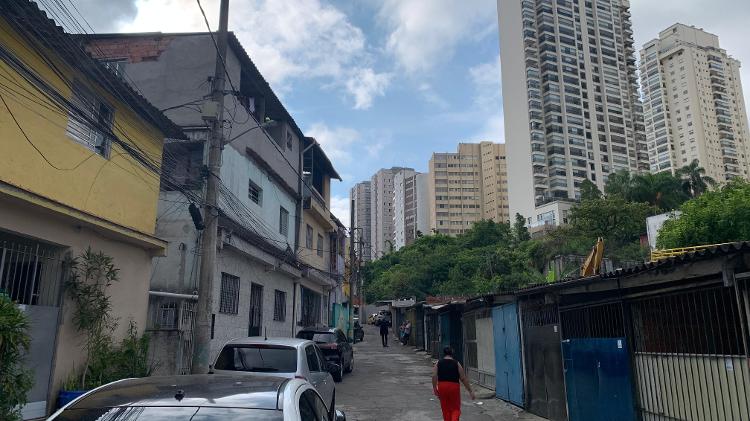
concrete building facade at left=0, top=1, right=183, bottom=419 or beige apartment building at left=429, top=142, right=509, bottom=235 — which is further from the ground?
beige apartment building at left=429, top=142, right=509, bottom=235

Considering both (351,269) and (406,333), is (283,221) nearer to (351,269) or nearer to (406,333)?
(351,269)

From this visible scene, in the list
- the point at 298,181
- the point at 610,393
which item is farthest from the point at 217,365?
the point at 298,181

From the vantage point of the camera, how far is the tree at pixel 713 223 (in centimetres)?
2623

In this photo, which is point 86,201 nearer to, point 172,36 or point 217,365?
Result: point 217,365

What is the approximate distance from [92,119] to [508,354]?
391 inches

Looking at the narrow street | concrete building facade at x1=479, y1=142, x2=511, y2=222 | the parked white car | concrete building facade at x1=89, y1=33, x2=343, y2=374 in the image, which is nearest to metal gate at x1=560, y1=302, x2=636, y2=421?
the narrow street

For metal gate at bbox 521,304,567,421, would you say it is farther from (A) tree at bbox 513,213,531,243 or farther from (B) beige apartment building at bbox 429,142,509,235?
(B) beige apartment building at bbox 429,142,509,235

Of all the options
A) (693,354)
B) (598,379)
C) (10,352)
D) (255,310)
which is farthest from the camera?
(255,310)

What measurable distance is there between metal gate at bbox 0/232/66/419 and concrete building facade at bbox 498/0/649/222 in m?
85.6

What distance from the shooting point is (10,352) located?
605cm

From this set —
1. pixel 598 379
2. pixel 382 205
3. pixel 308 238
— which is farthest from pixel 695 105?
pixel 598 379

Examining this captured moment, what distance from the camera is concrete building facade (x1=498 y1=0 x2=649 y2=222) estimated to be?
90.6 m

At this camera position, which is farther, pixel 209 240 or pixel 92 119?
pixel 209 240

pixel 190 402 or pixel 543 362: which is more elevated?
pixel 190 402
